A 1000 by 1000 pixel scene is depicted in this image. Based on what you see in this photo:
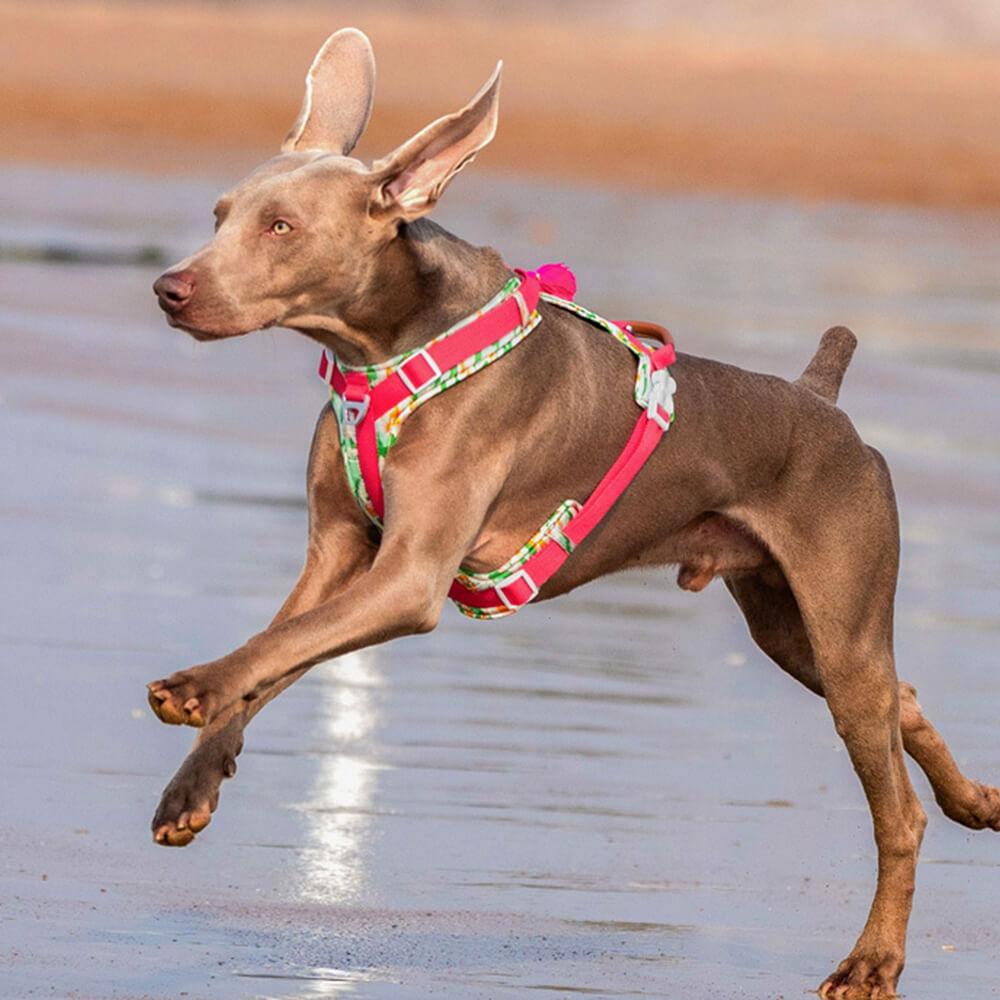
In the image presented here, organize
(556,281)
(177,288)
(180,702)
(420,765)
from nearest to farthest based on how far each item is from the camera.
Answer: (180,702) → (177,288) → (556,281) → (420,765)

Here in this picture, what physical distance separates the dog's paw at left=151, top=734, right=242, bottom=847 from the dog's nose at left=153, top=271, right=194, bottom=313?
3.50ft

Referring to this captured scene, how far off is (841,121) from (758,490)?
37029mm

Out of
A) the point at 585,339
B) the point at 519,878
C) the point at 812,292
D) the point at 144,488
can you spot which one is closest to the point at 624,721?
the point at 519,878

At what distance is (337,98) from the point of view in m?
7.12

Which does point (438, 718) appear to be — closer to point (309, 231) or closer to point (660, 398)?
point (660, 398)

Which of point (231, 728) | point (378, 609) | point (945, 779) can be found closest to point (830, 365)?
point (945, 779)

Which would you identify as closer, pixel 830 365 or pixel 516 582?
pixel 516 582

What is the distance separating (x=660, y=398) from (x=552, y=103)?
125 ft

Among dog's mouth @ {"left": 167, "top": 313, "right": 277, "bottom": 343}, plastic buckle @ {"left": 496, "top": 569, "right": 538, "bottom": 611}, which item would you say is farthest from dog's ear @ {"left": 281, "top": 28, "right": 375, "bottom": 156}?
plastic buckle @ {"left": 496, "top": 569, "right": 538, "bottom": 611}

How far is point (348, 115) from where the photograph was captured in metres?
7.12

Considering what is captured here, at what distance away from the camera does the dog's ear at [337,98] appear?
7016mm

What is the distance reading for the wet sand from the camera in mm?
6898

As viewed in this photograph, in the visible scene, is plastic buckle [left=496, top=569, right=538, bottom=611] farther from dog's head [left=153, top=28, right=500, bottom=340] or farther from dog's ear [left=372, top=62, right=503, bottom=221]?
dog's ear [left=372, top=62, right=503, bottom=221]

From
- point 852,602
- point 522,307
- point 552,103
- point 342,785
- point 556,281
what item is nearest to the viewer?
point 522,307
